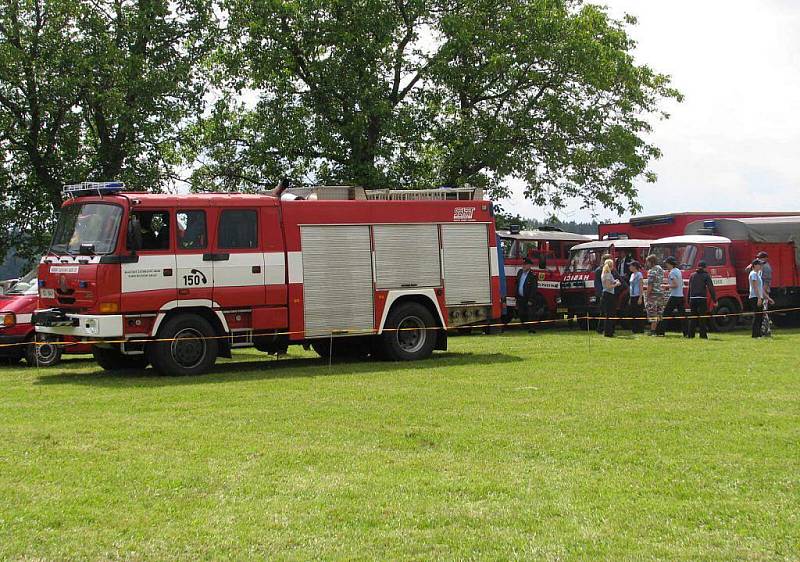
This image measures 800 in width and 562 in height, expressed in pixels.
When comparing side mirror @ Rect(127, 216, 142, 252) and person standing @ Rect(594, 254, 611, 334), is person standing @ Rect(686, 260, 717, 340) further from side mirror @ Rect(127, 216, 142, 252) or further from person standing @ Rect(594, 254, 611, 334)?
side mirror @ Rect(127, 216, 142, 252)

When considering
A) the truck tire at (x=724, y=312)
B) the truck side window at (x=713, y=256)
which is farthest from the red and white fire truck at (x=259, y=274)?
the truck tire at (x=724, y=312)

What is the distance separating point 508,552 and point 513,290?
2366 centimetres

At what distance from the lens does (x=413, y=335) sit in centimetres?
1898

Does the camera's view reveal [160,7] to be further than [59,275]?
Yes

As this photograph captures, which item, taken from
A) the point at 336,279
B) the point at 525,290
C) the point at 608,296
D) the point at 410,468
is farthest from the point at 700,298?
the point at 410,468

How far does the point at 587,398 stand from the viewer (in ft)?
41.7

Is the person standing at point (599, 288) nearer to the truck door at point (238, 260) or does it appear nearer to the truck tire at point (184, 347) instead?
the truck door at point (238, 260)

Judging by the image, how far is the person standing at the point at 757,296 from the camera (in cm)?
2384

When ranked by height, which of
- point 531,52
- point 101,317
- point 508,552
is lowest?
point 508,552

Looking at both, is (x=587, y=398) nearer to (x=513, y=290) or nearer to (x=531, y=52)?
(x=513, y=290)

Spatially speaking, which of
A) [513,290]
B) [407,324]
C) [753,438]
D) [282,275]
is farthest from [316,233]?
[513,290]

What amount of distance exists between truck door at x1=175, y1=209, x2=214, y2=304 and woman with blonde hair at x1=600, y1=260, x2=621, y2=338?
10689mm

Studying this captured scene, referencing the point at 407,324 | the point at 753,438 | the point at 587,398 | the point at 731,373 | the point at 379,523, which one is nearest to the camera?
the point at 379,523

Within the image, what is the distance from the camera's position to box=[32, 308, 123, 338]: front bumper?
15.9m
